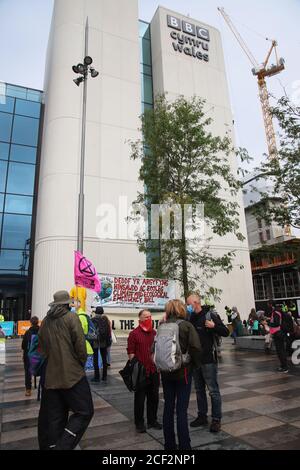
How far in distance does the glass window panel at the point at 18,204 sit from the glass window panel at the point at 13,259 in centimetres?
352

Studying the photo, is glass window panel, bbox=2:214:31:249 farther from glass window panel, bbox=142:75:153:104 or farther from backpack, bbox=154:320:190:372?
backpack, bbox=154:320:190:372

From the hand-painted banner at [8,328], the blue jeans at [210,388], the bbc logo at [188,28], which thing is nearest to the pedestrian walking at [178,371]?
the blue jeans at [210,388]

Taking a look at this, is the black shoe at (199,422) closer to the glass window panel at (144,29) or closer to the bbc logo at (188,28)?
the bbc logo at (188,28)

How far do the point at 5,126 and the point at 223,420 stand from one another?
30.5m

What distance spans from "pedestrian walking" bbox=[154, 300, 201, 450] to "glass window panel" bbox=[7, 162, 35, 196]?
26.7m

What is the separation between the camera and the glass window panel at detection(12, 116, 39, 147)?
95.1 ft

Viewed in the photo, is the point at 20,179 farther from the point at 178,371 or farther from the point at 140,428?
the point at 178,371

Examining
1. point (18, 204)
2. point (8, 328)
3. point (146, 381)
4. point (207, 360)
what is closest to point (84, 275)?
point (146, 381)

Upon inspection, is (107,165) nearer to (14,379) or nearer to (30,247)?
(30,247)

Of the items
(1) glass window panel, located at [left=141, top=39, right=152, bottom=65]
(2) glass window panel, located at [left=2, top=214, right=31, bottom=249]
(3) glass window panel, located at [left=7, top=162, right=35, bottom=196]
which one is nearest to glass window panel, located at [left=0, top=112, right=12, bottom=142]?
(3) glass window panel, located at [left=7, top=162, right=35, bottom=196]

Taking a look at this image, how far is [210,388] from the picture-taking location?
15.3 ft

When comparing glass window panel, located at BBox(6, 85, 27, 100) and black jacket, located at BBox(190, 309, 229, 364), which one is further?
glass window panel, located at BBox(6, 85, 27, 100)

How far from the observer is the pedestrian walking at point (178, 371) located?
3656 millimetres

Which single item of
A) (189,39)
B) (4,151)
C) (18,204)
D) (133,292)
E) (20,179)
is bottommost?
(133,292)
